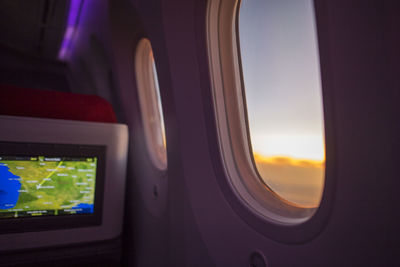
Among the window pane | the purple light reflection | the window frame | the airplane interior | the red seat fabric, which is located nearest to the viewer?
the airplane interior

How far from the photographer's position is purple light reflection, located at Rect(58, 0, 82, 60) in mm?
3995

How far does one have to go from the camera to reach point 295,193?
1.58 metres

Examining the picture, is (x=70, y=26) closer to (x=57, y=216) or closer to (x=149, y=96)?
(x=149, y=96)

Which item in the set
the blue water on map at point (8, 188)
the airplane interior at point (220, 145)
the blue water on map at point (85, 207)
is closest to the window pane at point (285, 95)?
the airplane interior at point (220, 145)

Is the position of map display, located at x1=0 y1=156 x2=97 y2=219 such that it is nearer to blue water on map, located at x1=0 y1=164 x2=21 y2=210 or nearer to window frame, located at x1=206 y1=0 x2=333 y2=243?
blue water on map, located at x1=0 y1=164 x2=21 y2=210

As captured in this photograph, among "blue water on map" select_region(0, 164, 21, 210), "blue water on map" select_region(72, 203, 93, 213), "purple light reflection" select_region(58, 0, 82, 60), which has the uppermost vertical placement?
"purple light reflection" select_region(58, 0, 82, 60)

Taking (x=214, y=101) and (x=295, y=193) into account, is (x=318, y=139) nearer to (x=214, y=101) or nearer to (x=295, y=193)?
(x=295, y=193)

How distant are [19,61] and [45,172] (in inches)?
233

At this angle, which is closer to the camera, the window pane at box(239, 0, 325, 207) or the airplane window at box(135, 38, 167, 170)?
the window pane at box(239, 0, 325, 207)

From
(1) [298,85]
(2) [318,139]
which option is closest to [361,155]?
(2) [318,139]

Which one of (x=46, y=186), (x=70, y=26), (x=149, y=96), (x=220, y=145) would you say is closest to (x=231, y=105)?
(x=220, y=145)

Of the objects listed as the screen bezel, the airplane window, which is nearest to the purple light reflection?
the airplane window

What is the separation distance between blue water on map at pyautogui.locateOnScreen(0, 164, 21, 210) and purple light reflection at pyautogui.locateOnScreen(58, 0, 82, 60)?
2.73m

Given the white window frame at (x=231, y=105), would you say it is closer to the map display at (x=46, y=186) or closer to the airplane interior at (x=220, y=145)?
the airplane interior at (x=220, y=145)
